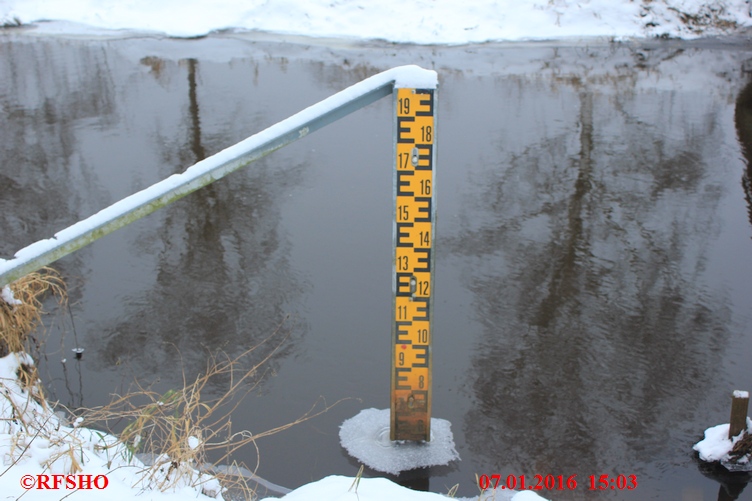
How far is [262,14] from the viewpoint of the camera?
17750 mm

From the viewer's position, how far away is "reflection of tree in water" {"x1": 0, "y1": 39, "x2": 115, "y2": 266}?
8133 mm

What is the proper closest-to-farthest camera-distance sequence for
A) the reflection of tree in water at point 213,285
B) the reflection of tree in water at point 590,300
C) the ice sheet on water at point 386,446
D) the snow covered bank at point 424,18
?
the ice sheet on water at point 386,446 < the reflection of tree in water at point 590,300 < the reflection of tree in water at point 213,285 < the snow covered bank at point 424,18

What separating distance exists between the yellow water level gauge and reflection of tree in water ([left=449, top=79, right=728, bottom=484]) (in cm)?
52

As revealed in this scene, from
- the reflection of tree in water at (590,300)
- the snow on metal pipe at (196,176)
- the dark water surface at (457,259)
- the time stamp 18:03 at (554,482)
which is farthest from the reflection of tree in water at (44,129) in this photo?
the time stamp 18:03 at (554,482)

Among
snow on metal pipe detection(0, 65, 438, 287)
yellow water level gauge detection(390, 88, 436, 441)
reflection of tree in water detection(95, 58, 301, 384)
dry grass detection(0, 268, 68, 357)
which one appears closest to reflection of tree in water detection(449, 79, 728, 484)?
yellow water level gauge detection(390, 88, 436, 441)

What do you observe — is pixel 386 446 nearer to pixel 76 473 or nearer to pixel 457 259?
pixel 76 473

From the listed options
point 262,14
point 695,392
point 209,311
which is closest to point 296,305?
point 209,311

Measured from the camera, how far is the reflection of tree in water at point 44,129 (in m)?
8.13

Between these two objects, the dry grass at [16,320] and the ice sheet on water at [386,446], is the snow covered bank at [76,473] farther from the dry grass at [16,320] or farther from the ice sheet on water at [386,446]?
the ice sheet on water at [386,446]

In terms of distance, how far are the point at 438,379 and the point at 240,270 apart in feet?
7.79

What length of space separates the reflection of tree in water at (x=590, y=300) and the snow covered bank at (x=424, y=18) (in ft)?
23.8

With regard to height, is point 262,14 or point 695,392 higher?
point 262,14

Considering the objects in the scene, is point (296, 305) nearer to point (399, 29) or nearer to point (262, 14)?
point (399, 29)

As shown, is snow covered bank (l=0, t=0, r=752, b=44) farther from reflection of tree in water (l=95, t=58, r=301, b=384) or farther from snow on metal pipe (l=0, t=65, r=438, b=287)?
snow on metal pipe (l=0, t=65, r=438, b=287)
